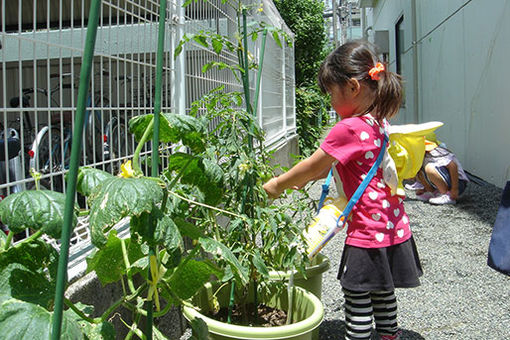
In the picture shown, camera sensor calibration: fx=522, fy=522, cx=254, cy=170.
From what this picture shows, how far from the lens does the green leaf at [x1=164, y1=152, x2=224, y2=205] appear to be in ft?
5.01

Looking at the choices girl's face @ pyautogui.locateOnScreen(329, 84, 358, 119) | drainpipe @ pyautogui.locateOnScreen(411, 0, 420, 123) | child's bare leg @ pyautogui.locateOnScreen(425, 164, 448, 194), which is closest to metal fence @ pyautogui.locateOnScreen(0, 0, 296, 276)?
girl's face @ pyautogui.locateOnScreen(329, 84, 358, 119)

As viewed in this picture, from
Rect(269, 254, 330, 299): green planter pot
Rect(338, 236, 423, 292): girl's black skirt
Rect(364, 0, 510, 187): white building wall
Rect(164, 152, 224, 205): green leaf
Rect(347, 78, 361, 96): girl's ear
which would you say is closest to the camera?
Rect(164, 152, 224, 205): green leaf

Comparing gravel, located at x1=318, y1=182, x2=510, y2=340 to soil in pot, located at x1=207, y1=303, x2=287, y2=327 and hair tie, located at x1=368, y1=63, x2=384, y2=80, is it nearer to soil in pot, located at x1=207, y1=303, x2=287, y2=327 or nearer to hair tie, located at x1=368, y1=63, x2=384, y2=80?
soil in pot, located at x1=207, y1=303, x2=287, y2=327

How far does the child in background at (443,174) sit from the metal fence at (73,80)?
355 centimetres

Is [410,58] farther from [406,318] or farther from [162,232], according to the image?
[162,232]

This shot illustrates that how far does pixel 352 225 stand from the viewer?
7.21ft

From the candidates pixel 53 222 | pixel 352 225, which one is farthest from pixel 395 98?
pixel 53 222

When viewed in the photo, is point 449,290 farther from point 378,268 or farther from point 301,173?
point 301,173

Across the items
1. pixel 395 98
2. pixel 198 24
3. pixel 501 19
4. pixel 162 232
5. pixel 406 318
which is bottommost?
pixel 406 318

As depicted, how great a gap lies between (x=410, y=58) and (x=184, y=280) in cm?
1089

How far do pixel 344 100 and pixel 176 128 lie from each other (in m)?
1.07

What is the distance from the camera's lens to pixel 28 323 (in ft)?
3.27

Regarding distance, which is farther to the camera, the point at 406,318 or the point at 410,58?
the point at 410,58

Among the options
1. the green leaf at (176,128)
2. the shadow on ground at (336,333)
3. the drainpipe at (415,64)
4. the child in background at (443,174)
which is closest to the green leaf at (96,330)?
the green leaf at (176,128)
